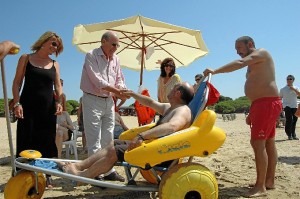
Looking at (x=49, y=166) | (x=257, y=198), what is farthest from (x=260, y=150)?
(x=49, y=166)

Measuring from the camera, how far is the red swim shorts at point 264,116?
12.5 feet

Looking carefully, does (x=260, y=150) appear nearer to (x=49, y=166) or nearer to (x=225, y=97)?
(x=49, y=166)

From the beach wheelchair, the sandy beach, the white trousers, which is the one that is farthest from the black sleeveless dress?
the beach wheelchair

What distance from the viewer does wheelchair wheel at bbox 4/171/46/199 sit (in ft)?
10.0

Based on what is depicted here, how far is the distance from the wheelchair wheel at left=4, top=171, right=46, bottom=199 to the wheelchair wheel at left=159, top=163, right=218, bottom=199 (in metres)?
1.22

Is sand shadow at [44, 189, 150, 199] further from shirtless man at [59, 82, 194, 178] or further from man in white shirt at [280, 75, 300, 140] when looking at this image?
man in white shirt at [280, 75, 300, 140]

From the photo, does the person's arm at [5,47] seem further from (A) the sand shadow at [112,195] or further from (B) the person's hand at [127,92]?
(A) the sand shadow at [112,195]

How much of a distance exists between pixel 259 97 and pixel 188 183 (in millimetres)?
1490

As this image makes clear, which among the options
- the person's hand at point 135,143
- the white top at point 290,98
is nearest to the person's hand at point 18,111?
the person's hand at point 135,143

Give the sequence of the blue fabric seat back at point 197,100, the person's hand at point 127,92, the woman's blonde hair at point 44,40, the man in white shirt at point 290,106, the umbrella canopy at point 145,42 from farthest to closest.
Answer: the man in white shirt at point 290,106
the umbrella canopy at point 145,42
the person's hand at point 127,92
the woman's blonde hair at point 44,40
the blue fabric seat back at point 197,100

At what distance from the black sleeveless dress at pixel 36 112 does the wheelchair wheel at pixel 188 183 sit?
1694 mm

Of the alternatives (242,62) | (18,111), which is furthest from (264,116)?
(18,111)

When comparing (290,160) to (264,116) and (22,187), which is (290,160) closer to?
(264,116)

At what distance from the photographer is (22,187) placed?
307cm
